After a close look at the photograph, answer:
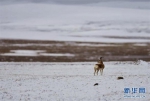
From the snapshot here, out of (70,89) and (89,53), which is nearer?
(70,89)

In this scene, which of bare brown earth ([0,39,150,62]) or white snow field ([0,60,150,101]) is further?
bare brown earth ([0,39,150,62])

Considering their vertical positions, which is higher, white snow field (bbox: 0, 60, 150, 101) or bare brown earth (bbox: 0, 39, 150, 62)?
bare brown earth (bbox: 0, 39, 150, 62)

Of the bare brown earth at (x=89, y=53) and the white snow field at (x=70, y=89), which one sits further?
the bare brown earth at (x=89, y=53)

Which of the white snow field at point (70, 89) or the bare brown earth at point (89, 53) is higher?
the bare brown earth at point (89, 53)

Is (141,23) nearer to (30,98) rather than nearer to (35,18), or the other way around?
(35,18)

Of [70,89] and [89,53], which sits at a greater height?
[89,53]

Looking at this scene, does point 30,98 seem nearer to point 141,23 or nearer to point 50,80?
point 50,80

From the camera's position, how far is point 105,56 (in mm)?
54812

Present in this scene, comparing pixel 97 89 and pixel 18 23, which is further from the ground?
pixel 18 23

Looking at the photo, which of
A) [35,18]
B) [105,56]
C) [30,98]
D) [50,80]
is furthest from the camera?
[35,18]

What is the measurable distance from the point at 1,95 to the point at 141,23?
89262 millimetres

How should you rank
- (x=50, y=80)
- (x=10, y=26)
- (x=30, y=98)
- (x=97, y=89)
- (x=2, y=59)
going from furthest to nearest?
1. (x=10, y=26)
2. (x=2, y=59)
3. (x=50, y=80)
4. (x=97, y=89)
5. (x=30, y=98)

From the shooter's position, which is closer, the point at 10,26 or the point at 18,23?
the point at 10,26

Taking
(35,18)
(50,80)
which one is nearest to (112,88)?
(50,80)
